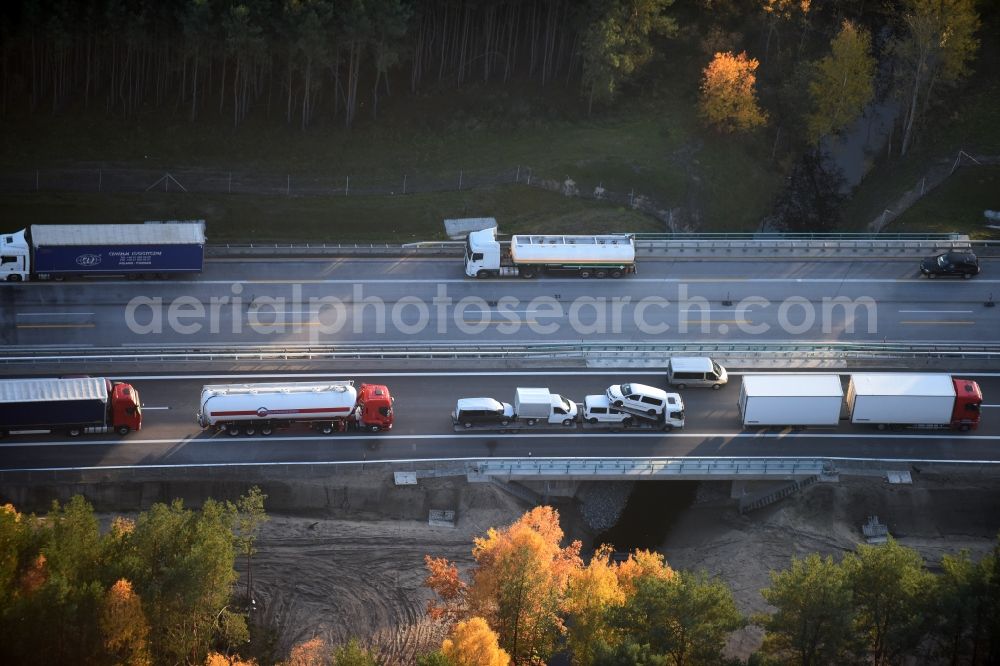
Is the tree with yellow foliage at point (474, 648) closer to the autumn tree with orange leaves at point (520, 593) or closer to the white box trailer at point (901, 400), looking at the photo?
the autumn tree with orange leaves at point (520, 593)

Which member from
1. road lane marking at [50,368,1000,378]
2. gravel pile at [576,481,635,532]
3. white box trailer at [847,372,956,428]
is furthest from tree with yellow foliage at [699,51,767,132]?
gravel pile at [576,481,635,532]

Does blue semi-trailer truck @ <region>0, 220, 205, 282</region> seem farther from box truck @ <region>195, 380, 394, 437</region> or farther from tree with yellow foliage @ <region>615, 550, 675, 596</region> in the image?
tree with yellow foliage @ <region>615, 550, 675, 596</region>

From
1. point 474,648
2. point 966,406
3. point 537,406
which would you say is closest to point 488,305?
point 537,406

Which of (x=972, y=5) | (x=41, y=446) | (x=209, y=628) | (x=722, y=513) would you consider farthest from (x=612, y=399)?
(x=972, y=5)

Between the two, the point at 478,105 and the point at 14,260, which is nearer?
the point at 14,260

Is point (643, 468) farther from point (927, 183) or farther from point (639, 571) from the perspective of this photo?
point (927, 183)

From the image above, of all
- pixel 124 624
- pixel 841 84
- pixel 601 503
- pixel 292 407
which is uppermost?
pixel 841 84

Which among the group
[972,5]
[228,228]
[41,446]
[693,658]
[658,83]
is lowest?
[693,658]

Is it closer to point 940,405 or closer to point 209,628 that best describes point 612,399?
point 940,405
